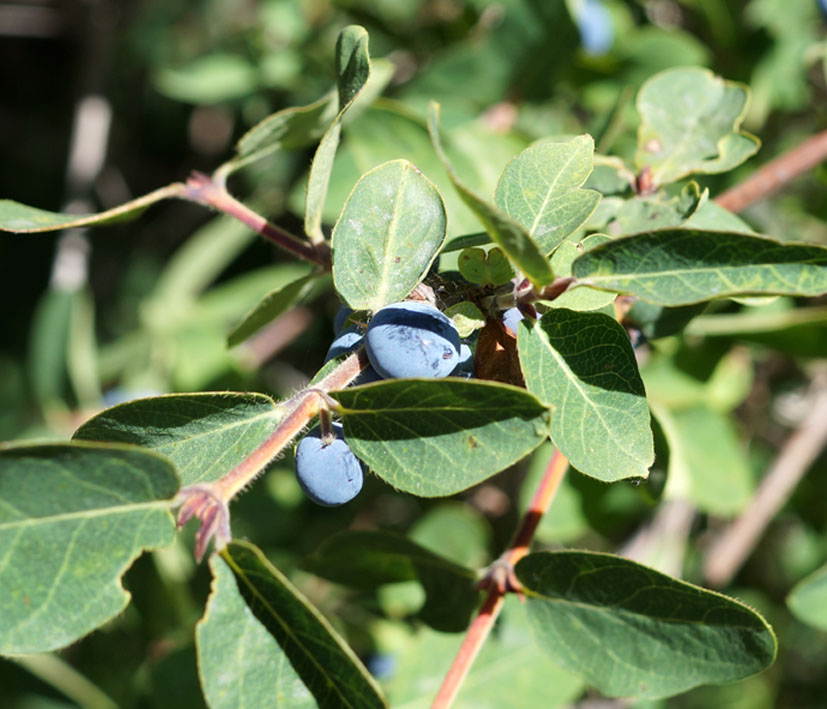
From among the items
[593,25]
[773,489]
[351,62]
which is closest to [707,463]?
[773,489]

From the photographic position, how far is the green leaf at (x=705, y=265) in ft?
2.18

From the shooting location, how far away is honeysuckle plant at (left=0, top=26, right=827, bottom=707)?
66 centimetres

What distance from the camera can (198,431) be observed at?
0.76 m

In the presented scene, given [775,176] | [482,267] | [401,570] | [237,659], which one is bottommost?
[401,570]

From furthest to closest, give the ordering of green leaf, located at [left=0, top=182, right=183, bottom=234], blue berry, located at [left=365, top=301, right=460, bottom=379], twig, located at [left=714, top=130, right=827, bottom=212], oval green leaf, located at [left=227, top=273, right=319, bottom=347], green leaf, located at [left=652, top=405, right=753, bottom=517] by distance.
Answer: green leaf, located at [left=652, top=405, right=753, bottom=517], twig, located at [left=714, top=130, right=827, bottom=212], oval green leaf, located at [left=227, top=273, right=319, bottom=347], green leaf, located at [left=0, top=182, right=183, bottom=234], blue berry, located at [left=365, top=301, right=460, bottom=379]

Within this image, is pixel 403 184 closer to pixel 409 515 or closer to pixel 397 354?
pixel 397 354

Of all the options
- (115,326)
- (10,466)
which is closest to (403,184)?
(10,466)

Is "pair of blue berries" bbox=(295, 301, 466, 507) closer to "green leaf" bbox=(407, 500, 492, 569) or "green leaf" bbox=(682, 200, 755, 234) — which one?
"green leaf" bbox=(682, 200, 755, 234)

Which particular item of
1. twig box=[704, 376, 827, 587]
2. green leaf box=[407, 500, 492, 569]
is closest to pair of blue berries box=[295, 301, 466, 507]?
green leaf box=[407, 500, 492, 569]

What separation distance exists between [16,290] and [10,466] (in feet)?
9.44

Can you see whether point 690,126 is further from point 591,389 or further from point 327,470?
point 327,470

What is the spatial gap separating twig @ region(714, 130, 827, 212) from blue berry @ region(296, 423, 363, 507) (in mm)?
778

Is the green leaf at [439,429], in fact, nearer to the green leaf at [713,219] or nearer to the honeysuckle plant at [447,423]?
the honeysuckle plant at [447,423]

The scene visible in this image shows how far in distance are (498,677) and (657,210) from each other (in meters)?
0.77
